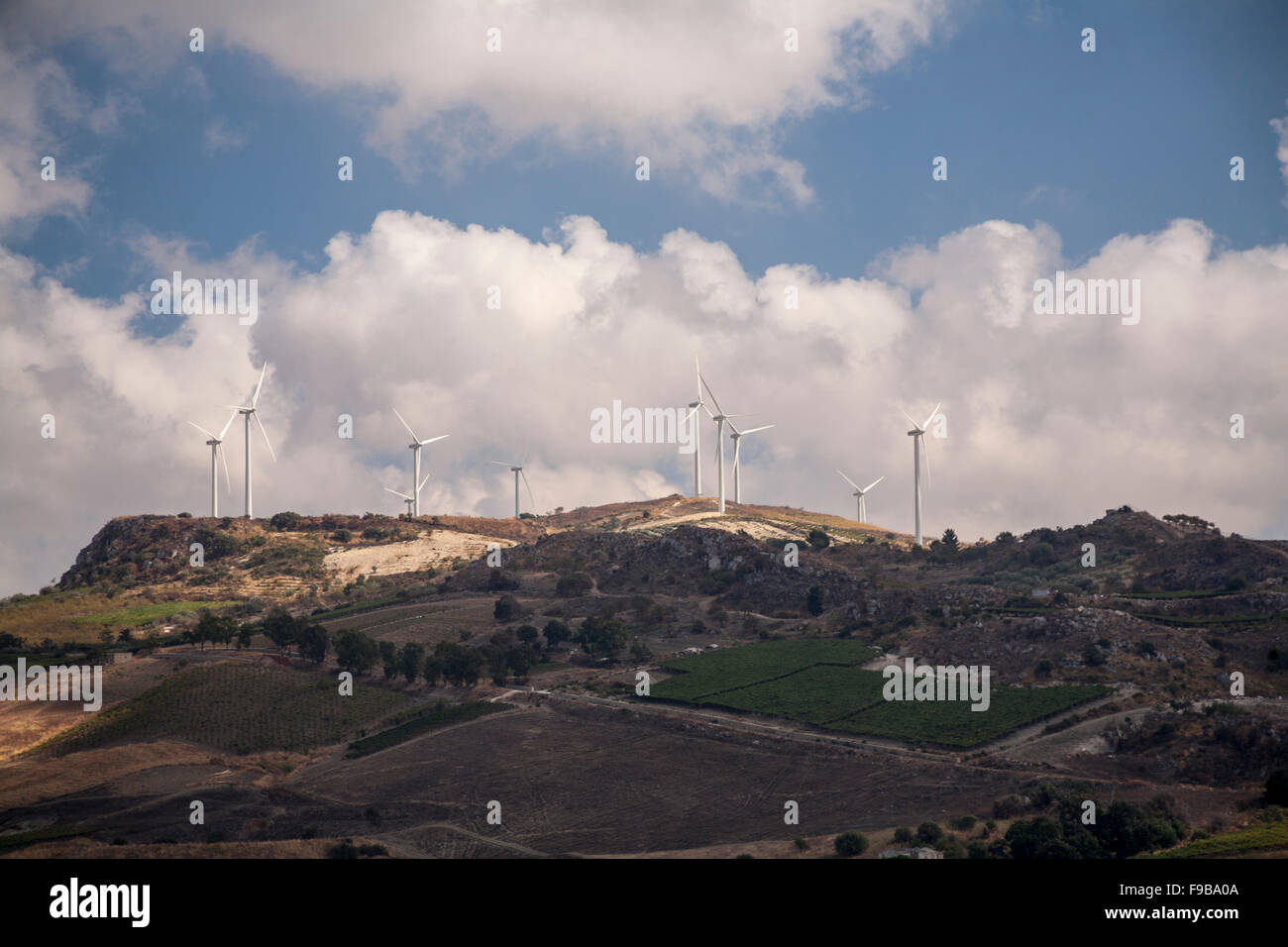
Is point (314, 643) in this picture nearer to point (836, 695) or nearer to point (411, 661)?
point (411, 661)

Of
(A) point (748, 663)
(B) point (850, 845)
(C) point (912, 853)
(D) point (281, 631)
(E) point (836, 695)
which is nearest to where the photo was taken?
(C) point (912, 853)

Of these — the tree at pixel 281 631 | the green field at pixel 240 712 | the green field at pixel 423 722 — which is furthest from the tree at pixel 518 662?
the tree at pixel 281 631

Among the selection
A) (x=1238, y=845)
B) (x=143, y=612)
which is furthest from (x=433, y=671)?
(x=1238, y=845)

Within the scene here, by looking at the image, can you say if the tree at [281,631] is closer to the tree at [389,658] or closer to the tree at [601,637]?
the tree at [389,658]

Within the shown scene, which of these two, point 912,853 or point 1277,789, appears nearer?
point 912,853

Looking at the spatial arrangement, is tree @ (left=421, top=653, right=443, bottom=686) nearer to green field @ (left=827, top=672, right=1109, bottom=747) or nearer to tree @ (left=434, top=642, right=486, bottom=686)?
tree @ (left=434, top=642, right=486, bottom=686)

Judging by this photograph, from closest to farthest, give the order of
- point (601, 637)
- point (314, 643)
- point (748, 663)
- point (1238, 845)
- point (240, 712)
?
point (1238, 845)
point (240, 712)
point (748, 663)
point (314, 643)
point (601, 637)

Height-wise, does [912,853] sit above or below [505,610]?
below
